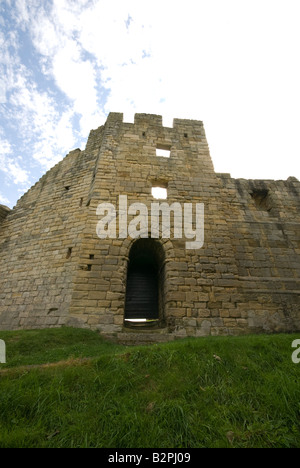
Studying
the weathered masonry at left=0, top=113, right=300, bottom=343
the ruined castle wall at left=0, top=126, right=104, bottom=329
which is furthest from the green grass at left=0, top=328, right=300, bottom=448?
the ruined castle wall at left=0, top=126, right=104, bottom=329

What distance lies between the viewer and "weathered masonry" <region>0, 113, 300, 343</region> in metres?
6.19

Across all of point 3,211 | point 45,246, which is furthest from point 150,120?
point 3,211

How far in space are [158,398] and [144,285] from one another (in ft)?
20.0

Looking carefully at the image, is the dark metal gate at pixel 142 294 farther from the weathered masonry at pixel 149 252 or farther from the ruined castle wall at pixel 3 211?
the ruined castle wall at pixel 3 211

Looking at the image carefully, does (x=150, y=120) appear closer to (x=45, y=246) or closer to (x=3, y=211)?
(x=45, y=246)

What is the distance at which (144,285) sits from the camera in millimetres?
8922

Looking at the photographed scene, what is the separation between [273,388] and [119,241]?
196 inches

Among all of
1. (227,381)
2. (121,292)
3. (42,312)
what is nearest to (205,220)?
(121,292)

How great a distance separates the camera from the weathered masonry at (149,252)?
20.3ft

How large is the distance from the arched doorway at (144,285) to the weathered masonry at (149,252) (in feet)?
0.12

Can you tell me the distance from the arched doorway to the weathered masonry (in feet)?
0.12

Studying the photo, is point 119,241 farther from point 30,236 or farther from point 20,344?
point 30,236

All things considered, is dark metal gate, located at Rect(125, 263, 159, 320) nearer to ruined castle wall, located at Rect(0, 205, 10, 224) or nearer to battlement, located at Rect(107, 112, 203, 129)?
battlement, located at Rect(107, 112, 203, 129)
